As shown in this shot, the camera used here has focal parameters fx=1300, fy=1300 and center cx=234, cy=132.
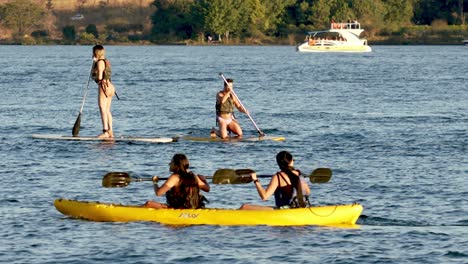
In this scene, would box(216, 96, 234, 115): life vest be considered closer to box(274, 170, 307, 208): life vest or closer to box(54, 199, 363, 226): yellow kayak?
box(54, 199, 363, 226): yellow kayak

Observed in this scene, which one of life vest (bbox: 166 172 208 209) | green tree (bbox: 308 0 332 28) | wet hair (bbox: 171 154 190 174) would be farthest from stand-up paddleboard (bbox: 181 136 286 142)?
green tree (bbox: 308 0 332 28)

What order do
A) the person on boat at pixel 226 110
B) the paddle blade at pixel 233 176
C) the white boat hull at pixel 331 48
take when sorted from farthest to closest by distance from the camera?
the white boat hull at pixel 331 48 < the person on boat at pixel 226 110 < the paddle blade at pixel 233 176

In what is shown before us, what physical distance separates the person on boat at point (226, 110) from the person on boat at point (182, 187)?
38.8 feet

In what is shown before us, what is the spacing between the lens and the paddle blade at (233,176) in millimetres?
21828

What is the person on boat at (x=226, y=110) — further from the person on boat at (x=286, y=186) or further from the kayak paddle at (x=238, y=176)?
the person on boat at (x=286, y=186)

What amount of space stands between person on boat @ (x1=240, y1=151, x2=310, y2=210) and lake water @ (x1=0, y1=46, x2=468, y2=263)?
0.49 metres

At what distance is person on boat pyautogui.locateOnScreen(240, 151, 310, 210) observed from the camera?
2125 centimetres

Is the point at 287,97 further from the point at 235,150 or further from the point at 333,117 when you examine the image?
the point at 235,150

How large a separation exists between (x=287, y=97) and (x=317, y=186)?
104 feet

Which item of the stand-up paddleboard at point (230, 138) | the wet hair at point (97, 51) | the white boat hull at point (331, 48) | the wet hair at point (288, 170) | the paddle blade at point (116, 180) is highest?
the wet hair at point (97, 51)

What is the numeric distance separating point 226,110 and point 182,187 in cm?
1243

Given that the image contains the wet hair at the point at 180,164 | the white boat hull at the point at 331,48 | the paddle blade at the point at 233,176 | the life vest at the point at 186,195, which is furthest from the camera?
the white boat hull at the point at 331,48

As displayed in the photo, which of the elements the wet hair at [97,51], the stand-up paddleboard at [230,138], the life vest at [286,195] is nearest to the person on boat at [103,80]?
the wet hair at [97,51]

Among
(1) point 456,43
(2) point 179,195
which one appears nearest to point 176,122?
(2) point 179,195
